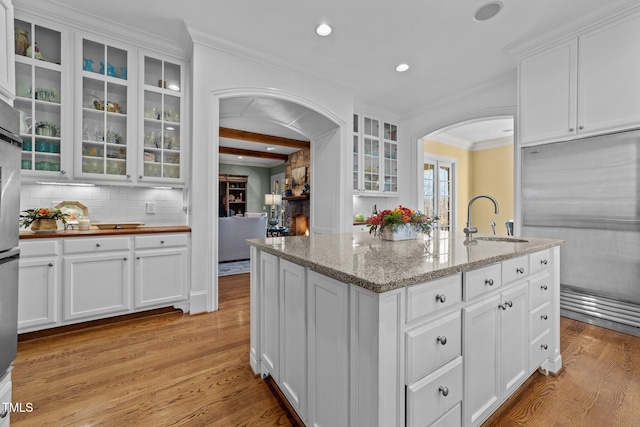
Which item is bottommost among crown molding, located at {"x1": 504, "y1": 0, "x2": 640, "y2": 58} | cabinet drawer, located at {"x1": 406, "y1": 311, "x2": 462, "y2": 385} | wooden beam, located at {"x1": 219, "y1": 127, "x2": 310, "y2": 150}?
cabinet drawer, located at {"x1": 406, "y1": 311, "x2": 462, "y2": 385}

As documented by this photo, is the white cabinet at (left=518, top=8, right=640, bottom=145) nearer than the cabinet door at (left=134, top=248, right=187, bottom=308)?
Yes

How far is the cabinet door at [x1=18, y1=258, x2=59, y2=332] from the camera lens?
225 centimetres

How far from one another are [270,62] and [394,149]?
294 cm

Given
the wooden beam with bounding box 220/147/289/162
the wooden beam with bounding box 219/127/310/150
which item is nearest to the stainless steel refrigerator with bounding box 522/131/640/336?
the wooden beam with bounding box 219/127/310/150

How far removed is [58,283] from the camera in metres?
2.39

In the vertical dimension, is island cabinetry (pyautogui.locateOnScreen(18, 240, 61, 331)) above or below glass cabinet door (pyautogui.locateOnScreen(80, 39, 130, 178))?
below

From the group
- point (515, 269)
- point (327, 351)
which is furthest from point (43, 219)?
point (515, 269)

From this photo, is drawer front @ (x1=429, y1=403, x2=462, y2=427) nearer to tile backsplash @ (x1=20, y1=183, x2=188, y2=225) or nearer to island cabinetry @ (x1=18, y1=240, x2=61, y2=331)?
island cabinetry @ (x1=18, y1=240, x2=61, y2=331)

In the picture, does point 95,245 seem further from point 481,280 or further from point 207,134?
point 481,280

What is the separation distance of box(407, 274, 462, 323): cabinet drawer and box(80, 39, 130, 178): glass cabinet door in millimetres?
3105

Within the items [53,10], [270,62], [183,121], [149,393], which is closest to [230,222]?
[183,121]

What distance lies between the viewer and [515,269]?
1527 mm

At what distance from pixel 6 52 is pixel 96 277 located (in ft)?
6.00

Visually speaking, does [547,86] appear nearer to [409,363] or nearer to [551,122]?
[551,122]
